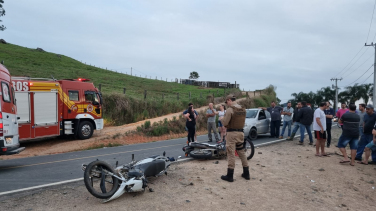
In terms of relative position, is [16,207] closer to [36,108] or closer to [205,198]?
[205,198]

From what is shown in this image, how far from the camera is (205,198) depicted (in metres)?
5.38

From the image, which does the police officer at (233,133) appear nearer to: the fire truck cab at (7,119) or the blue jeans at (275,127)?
the fire truck cab at (7,119)

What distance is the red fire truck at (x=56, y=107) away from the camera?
12.2 meters

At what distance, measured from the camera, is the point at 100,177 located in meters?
5.17

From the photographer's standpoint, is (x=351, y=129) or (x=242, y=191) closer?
(x=242, y=191)

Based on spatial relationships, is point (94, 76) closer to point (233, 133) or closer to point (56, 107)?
point (56, 107)

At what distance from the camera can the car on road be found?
43.8 feet

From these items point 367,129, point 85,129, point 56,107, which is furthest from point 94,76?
point 367,129

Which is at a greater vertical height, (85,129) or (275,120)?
(275,120)

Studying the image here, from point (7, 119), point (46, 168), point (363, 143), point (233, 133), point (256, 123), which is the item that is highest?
point (7, 119)

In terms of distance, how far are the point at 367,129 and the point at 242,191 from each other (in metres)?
5.71

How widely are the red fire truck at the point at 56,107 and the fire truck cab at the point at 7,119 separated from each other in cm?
371

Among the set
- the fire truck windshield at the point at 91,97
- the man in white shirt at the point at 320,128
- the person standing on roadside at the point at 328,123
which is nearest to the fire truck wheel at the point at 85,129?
the fire truck windshield at the point at 91,97

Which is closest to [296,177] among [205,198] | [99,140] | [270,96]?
[205,198]
